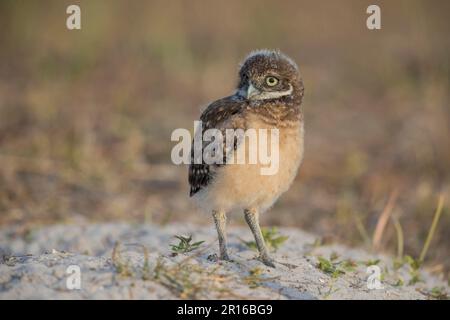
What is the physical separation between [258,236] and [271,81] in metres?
1.13

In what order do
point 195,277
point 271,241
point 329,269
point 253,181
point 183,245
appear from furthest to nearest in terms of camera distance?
point 271,241 < point 329,269 < point 253,181 < point 183,245 < point 195,277

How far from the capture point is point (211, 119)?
4.84m

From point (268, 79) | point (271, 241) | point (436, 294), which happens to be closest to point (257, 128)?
point (268, 79)

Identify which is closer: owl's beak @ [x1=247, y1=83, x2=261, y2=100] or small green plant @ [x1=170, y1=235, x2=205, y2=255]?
small green plant @ [x1=170, y1=235, x2=205, y2=255]

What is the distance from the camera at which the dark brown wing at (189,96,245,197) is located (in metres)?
4.75

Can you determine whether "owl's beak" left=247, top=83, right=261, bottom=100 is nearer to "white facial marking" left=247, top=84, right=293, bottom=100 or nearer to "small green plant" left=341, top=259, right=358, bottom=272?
"white facial marking" left=247, top=84, right=293, bottom=100

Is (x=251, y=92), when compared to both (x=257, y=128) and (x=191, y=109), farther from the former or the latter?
(x=191, y=109)

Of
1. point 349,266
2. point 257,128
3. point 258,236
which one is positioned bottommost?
point 349,266

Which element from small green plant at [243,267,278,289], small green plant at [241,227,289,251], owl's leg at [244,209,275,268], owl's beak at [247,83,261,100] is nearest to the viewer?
small green plant at [243,267,278,289]

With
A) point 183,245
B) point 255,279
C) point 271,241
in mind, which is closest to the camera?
point 255,279

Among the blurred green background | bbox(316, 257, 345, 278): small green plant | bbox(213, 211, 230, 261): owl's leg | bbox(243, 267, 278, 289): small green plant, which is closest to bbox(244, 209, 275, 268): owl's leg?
bbox(213, 211, 230, 261): owl's leg

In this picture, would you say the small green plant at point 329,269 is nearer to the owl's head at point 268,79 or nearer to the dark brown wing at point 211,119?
the dark brown wing at point 211,119

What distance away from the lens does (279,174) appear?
462cm
